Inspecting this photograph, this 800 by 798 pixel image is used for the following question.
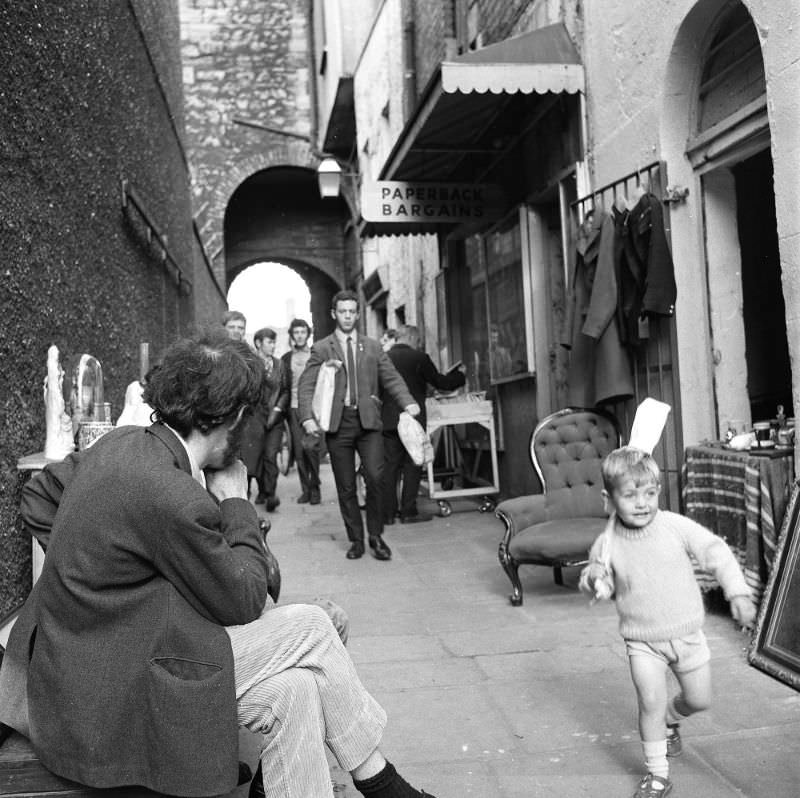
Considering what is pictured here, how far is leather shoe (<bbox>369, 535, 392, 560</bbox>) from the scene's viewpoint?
22.0ft

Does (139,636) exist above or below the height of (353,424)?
below

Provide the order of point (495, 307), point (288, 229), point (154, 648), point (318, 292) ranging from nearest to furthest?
point (154, 648)
point (495, 307)
point (288, 229)
point (318, 292)

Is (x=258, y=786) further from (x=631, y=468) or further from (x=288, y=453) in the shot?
(x=288, y=453)

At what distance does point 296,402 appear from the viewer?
32.3 ft

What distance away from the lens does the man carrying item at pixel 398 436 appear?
8.54 metres

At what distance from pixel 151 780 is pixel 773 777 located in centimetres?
193

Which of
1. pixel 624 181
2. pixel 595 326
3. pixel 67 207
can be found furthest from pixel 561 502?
pixel 67 207

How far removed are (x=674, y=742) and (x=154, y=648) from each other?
1.90 metres

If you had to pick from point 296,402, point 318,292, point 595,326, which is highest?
point 318,292

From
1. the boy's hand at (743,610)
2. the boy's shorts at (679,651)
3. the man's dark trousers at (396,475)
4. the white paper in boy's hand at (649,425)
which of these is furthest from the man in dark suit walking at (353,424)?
the boy's hand at (743,610)

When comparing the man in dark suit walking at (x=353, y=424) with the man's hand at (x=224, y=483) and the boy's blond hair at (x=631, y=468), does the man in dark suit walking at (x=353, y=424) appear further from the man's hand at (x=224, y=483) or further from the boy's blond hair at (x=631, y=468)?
the man's hand at (x=224, y=483)

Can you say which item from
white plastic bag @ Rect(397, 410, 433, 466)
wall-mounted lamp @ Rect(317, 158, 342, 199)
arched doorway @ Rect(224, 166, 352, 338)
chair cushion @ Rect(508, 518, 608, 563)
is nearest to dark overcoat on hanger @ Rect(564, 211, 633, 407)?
chair cushion @ Rect(508, 518, 608, 563)

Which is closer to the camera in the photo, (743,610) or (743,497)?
(743,610)

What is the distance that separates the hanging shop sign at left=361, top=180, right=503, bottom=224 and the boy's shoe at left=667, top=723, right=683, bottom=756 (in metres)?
6.37
